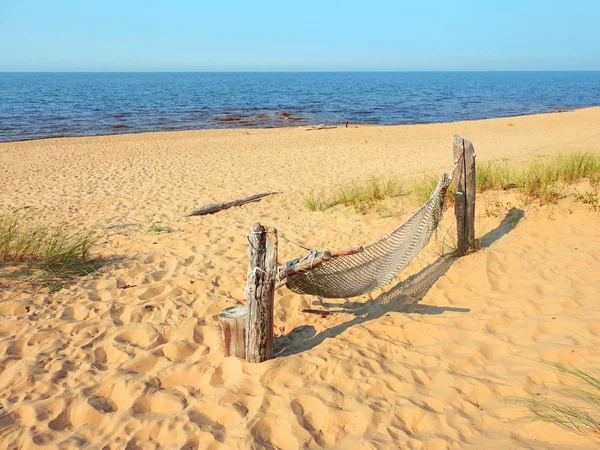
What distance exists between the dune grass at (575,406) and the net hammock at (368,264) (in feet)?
4.72

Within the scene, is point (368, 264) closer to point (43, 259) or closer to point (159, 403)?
point (159, 403)

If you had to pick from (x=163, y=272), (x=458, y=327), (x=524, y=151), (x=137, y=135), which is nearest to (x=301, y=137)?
(x=137, y=135)

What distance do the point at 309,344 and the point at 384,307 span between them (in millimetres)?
898

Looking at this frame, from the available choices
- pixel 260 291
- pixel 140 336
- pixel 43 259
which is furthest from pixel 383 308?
pixel 43 259

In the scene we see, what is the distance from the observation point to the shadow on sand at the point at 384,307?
144 inches

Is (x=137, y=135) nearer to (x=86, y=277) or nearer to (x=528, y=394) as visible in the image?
(x=86, y=277)

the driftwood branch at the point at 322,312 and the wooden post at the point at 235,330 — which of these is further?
the driftwood branch at the point at 322,312

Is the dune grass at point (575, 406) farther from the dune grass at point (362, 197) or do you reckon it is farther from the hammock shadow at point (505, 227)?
the dune grass at point (362, 197)

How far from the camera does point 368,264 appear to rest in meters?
3.75

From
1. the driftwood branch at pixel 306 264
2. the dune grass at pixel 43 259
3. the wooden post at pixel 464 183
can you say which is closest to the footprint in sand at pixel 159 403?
the driftwood branch at pixel 306 264

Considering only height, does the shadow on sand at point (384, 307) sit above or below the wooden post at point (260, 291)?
below

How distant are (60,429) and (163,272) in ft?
7.22

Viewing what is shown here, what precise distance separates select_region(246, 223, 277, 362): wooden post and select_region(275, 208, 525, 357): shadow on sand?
219 mm

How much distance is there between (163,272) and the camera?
4.82 meters
